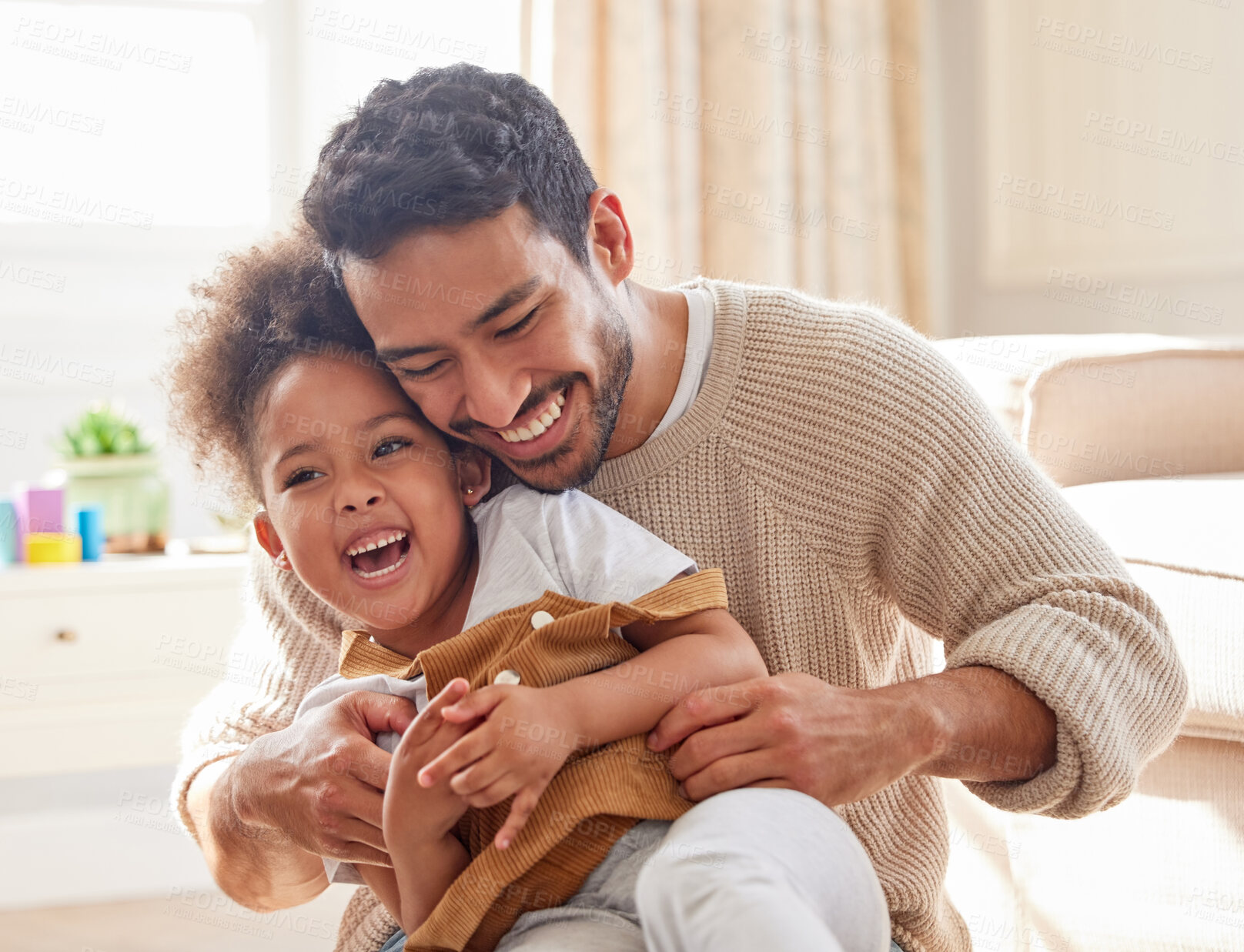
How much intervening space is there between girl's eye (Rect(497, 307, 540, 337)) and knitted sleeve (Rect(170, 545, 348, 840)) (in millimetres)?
402

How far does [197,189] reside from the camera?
9.58 feet

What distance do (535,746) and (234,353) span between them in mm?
595

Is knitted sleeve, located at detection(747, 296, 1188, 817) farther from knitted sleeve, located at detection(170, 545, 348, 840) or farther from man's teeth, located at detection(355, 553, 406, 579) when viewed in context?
knitted sleeve, located at detection(170, 545, 348, 840)

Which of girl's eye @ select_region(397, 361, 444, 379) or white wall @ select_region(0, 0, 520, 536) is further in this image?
white wall @ select_region(0, 0, 520, 536)

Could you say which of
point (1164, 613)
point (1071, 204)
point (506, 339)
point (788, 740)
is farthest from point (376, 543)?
point (1071, 204)

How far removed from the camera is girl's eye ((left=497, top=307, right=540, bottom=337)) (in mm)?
1069

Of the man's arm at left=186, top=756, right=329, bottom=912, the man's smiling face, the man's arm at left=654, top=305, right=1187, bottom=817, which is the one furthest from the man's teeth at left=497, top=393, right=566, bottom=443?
the man's arm at left=186, top=756, right=329, bottom=912

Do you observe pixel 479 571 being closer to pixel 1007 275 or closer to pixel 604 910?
pixel 604 910

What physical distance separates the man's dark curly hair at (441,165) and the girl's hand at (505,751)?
17.2 inches

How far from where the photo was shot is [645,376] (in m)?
1.19

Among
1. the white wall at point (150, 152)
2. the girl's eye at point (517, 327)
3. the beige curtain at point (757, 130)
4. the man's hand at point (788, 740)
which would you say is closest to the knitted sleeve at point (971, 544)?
the man's hand at point (788, 740)

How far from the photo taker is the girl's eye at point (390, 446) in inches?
44.5

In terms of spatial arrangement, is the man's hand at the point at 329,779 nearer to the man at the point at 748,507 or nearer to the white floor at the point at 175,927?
the man at the point at 748,507

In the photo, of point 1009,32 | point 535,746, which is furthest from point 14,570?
point 1009,32
